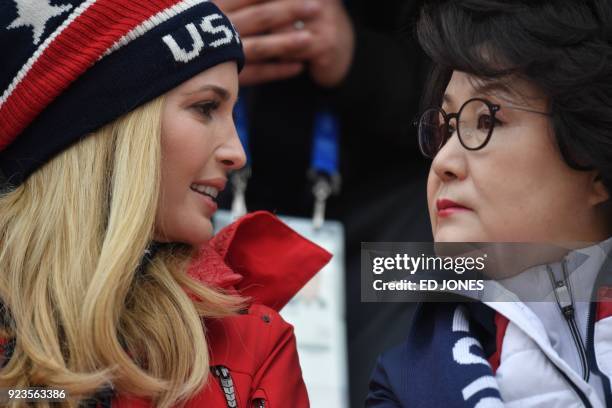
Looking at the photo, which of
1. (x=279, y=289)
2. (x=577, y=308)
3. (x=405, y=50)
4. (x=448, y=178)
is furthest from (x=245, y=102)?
(x=577, y=308)

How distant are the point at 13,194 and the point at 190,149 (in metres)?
0.43

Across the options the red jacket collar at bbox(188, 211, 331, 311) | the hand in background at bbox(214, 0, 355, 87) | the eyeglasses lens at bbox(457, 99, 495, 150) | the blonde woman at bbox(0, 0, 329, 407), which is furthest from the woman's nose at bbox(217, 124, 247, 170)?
the hand in background at bbox(214, 0, 355, 87)

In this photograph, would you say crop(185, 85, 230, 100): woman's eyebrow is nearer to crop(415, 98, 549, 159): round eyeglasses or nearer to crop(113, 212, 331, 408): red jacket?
crop(113, 212, 331, 408): red jacket

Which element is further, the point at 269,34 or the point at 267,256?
the point at 269,34

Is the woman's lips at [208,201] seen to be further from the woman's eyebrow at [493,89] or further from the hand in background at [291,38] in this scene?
the hand in background at [291,38]

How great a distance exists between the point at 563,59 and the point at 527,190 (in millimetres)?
274

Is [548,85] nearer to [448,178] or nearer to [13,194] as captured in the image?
[448,178]

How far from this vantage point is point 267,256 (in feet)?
8.48

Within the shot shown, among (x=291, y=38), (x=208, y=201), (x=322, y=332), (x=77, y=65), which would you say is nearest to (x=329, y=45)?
(x=291, y=38)

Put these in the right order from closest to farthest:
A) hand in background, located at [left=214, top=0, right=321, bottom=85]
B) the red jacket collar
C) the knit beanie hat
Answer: the knit beanie hat < the red jacket collar < hand in background, located at [left=214, top=0, right=321, bottom=85]

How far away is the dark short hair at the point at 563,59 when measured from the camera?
208 centimetres

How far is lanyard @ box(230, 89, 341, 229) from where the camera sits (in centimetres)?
334

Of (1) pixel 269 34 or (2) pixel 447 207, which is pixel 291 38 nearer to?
(1) pixel 269 34

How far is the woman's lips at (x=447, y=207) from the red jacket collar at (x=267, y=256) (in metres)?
0.50
